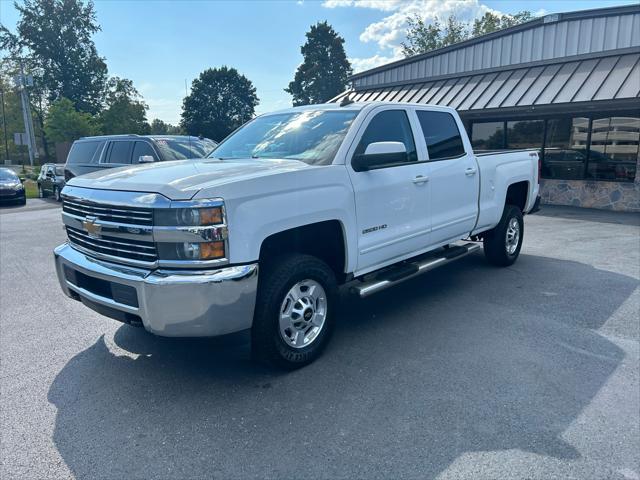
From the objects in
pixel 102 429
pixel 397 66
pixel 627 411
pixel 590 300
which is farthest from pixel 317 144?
pixel 397 66

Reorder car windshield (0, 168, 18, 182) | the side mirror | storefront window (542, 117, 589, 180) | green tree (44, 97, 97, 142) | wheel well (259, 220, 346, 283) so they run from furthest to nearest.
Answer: green tree (44, 97, 97, 142) → car windshield (0, 168, 18, 182) → storefront window (542, 117, 589, 180) → the side mirror → wheel well (259, 220, 346, 283)

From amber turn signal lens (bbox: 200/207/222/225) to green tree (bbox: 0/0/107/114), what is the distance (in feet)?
223

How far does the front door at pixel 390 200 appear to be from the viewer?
4.06 metres

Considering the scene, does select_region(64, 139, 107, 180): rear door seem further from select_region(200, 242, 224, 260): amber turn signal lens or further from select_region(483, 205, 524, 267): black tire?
A: select_region(200, 242, 224, 260): amber turn signal lens

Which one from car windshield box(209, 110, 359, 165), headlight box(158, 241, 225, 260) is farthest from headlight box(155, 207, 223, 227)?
car windshield box(209, 110, 359, 165)

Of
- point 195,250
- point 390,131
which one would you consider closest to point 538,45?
point 390,131

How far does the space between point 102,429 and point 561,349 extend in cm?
365

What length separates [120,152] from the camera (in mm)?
11133

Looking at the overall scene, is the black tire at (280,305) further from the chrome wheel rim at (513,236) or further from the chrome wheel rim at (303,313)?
the chrome wheel rim at (513,236)

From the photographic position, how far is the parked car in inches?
725

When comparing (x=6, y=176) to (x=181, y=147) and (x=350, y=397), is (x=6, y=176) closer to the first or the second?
(x=181, y=147)

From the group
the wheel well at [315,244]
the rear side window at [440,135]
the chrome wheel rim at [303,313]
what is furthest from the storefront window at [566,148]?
the chrome wheel rim at [303,313]

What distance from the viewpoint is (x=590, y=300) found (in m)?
5.34

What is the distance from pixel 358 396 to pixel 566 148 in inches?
527
